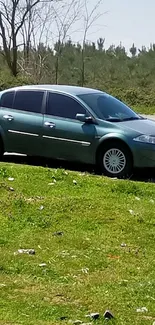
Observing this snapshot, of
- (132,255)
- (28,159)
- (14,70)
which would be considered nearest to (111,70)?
(14,70)

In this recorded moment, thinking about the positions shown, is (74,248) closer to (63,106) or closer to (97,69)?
(63,106)

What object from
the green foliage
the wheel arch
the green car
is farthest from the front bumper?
the green foliage

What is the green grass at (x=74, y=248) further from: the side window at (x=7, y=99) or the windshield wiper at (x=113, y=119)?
the side window at (x=7, y=99)

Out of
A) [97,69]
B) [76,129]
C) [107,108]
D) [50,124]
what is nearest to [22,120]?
[50,124]

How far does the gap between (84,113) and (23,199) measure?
3.05 metres

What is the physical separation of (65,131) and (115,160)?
103 cm

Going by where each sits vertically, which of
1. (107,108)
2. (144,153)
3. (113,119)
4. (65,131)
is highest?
(107,108)

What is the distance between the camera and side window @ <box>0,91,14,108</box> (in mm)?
11453

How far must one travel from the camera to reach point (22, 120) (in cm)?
1115

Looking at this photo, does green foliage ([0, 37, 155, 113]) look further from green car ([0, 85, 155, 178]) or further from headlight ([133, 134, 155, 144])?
headlight ([133, 134, 155, 144])

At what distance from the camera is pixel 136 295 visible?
5.05 metres

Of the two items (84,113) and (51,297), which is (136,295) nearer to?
(51,297)

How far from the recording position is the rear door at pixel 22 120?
1105 cm

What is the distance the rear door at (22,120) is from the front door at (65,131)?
0.59 ft
